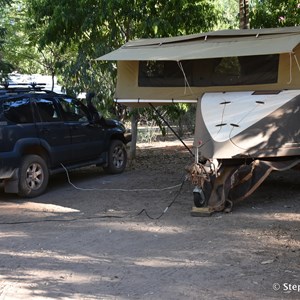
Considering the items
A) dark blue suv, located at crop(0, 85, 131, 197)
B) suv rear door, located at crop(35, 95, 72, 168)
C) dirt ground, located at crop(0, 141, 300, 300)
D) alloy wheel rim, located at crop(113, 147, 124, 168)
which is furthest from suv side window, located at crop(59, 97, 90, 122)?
dirt ground, located at crop(0, 141, 300, 300)

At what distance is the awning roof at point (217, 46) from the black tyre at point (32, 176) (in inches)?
87.6

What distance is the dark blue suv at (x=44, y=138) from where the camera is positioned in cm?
865

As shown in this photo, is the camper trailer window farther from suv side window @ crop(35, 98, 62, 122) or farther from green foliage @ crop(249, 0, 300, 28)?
green foliage @ crop(249, 0, 300, 28)

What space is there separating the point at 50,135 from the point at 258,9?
6.44m

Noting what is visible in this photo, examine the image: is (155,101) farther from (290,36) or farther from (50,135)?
(290,36)

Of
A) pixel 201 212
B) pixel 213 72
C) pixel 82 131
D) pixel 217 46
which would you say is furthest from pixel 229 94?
pixel 82 131

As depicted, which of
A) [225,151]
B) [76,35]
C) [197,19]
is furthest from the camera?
[76,35]

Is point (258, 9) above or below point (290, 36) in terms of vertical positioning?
above

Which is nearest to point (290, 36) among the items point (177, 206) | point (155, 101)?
point (155, 101)

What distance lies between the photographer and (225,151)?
288 inches

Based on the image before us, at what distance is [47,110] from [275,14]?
6.09m

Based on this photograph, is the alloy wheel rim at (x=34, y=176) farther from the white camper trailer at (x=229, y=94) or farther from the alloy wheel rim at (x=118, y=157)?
the alloy wheel rim at (x=118, y=157)

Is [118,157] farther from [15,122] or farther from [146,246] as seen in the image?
[146,246]

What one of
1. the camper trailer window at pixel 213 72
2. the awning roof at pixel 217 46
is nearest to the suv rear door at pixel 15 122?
the awning roof at pixel 217 46
